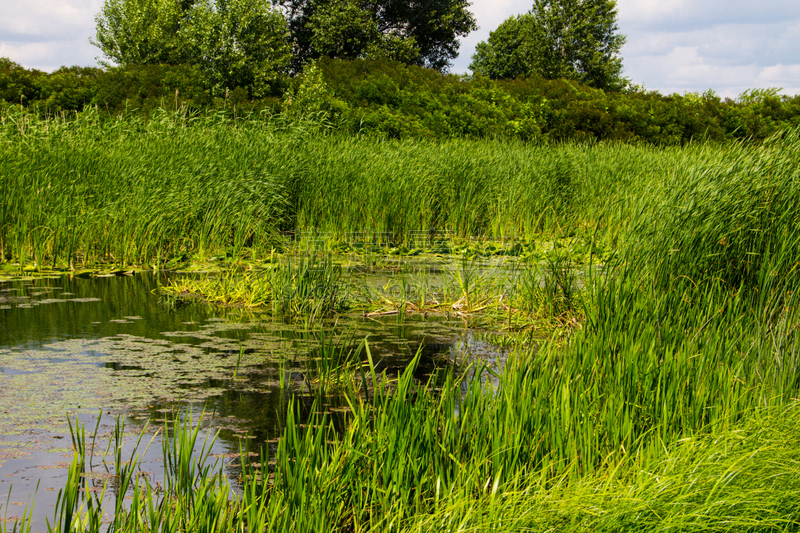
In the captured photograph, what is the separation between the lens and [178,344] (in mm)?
4824

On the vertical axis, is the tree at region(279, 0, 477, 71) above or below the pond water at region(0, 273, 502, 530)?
above

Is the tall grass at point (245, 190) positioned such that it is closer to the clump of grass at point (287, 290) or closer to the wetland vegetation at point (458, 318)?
the wetland vegetation at point (458, 318)

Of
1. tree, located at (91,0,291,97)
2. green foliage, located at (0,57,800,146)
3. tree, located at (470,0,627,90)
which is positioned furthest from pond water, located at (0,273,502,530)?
tree, located at (470,0,627,90)

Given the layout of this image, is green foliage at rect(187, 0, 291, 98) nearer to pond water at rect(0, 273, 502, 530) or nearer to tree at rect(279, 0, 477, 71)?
tree at rect(279, 0, 477, 71)

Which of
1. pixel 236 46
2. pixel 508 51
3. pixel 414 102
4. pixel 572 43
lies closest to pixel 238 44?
pixel 236 46

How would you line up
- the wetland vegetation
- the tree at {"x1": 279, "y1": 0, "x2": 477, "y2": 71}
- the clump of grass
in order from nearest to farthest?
the wetland vegetation → the clump of grass → the tree at {"x1": 279, "y1": 0, "x2": 477, "y2": 71}

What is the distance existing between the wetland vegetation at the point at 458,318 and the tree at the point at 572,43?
102 feet

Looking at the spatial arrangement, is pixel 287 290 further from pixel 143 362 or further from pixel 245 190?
pixel 245 190

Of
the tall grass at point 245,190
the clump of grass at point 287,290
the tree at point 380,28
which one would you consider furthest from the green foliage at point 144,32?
the clump of grass at point 287,290

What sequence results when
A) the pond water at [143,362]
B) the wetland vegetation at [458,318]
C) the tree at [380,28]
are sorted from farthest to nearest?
the tree at [380,28], the pond water at [143,362], the wetland vegetation at [458,318]

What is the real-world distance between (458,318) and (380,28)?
32756mm

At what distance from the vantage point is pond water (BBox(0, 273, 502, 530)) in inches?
124

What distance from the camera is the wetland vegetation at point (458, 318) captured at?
2.31 m

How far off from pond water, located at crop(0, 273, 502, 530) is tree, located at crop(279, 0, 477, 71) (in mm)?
24410
